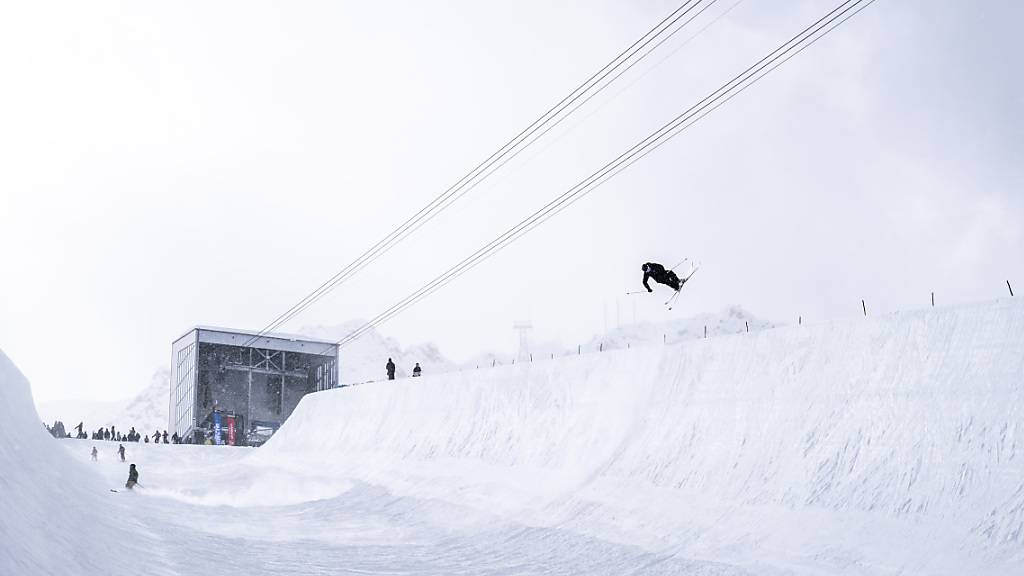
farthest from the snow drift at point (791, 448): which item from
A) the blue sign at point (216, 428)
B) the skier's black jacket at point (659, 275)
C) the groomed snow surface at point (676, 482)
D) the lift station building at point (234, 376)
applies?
the lift station building at point (234, 376)

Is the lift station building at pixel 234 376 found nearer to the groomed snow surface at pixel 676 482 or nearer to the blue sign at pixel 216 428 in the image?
the blue sign at pixel 216 428

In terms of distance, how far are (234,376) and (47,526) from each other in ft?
186

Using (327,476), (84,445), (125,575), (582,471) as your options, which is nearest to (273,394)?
(84,445)

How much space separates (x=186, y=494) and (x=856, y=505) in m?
20.9

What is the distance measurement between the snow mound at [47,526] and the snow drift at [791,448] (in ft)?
26.7

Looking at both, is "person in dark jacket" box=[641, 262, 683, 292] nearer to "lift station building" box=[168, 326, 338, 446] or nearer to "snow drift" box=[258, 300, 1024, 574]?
"snow drift" box=[258, 300, 1024, 574]

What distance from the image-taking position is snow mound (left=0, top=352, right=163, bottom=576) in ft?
18.2

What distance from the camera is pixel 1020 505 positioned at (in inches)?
377

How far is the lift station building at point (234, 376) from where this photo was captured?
52.1 m

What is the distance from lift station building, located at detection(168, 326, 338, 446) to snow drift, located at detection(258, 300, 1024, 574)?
35.4 m

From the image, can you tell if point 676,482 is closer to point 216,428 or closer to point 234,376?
point 216,428

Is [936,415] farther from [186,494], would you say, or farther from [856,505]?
[186,494]

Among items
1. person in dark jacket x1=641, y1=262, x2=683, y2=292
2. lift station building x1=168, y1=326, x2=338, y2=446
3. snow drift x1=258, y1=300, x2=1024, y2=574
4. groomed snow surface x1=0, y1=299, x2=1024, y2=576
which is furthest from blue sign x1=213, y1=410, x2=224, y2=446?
person in dark jacket x1=641, y1=262, x2=683, y2=292

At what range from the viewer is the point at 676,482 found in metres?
14.5
